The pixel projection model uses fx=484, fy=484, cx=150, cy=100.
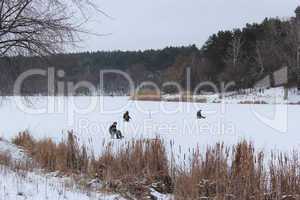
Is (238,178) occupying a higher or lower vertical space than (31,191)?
lower

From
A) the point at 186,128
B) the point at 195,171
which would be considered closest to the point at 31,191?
the point at 195,171

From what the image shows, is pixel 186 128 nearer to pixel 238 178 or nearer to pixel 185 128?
pixel 185 128

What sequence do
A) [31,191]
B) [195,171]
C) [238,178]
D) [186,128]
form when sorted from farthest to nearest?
[186,128] < [195,171] < [238,178] < [31,191]

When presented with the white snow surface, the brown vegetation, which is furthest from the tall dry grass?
the white snow surface

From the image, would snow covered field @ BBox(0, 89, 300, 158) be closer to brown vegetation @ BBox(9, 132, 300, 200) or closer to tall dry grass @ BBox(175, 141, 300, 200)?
brown vegetation @ BBox(9, 132, 300, 200)

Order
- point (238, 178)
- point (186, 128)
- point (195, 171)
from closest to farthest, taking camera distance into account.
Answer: point (238, 178), point (195, 171), point (186, 128)

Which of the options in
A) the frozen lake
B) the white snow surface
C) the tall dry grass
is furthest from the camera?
the frozen lake

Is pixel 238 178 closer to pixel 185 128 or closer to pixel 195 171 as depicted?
pixel 195 171

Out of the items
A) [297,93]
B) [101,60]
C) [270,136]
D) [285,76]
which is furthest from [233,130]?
[101,60]

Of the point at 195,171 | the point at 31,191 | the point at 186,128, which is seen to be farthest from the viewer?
the point at 186,128

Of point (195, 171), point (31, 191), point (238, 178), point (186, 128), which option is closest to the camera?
point (31, 191)

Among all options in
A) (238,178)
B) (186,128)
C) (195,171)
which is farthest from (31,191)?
(186,128)

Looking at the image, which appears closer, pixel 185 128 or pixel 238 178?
pixel 238 178

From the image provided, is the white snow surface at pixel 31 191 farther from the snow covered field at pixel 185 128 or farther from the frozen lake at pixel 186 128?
the frozen lake at pixel 186 128
